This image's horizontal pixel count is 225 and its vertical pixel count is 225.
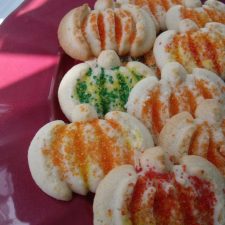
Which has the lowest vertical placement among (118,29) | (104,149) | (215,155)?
(215,155)

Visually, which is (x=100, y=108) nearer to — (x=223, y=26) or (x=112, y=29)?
(x=112, y=29)

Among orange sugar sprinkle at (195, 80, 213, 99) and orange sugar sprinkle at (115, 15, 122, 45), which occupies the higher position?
orange sugar sprinkle at (115, 15, 122, 45)

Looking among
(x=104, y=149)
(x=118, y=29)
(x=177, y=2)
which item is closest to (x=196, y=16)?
(x=177, y=2)

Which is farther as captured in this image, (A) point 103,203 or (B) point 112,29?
(B) point 112,29

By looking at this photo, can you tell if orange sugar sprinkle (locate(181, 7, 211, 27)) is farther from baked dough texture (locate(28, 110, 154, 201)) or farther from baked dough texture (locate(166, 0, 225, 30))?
baked dough texture (locate(28, 110, 154, 201))

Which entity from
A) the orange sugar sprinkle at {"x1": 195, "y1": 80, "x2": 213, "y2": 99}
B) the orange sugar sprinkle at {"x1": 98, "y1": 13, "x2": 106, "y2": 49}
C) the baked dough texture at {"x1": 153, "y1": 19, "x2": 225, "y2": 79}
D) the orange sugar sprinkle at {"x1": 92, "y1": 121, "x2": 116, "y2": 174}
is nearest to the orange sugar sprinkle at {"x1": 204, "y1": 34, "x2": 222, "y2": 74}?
the baked dough texture at {"x1": 153, "y1": 19, "x2": 225, "y2": 79}

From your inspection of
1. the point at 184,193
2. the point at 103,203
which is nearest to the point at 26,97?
the point at 103,203

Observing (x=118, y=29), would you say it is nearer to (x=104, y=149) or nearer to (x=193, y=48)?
(x=193, y=48)
